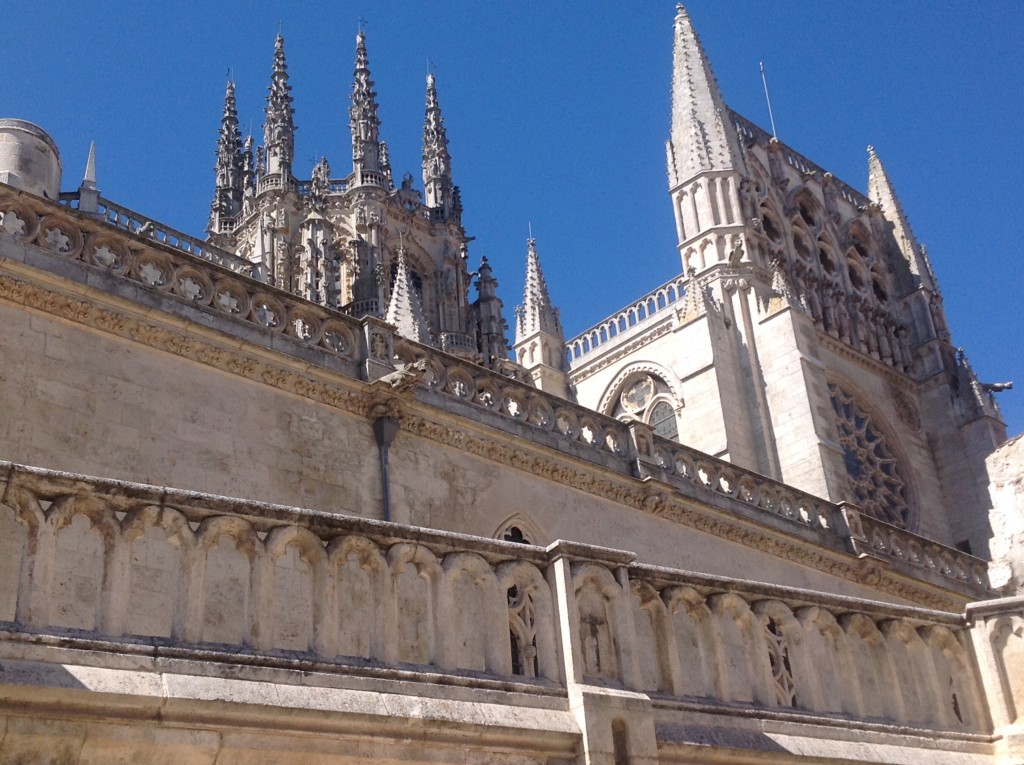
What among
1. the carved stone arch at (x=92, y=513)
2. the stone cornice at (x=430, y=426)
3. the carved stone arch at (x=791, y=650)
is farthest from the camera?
the stone cornice at (x=430, y=426)

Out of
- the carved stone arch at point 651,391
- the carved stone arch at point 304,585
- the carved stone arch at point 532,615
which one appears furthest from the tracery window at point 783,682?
the carved stone arch at point 651,391

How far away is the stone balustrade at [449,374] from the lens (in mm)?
11562

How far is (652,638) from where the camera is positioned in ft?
22.1

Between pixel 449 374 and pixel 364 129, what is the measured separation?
1606 inches

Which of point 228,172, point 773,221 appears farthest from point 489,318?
point 773,221

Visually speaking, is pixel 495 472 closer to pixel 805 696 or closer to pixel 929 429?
pixel 805 696

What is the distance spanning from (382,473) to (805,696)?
248 inches

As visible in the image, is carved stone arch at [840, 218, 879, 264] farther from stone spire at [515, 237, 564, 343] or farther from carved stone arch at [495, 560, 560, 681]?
carved stone arch at [495, 560, 560, 681]

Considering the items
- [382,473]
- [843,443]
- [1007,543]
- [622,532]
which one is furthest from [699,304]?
[1007,543]

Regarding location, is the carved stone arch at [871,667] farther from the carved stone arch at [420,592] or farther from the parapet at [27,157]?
the parapet at [27,157]

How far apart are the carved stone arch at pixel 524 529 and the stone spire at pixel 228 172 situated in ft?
129

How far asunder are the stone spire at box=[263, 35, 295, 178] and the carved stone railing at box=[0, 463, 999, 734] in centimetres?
4377

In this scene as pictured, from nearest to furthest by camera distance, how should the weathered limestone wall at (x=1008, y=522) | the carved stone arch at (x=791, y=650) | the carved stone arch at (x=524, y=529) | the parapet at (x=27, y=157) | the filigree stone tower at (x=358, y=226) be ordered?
the carved stone arch at (x=791, y=650) < the weathered limestone wall at (x=1008, y=522) < the carved stone arch at (x=524, y=529) < the parapet at (x=27, y=157) < the filigree stone tower at (x=358, y=226)

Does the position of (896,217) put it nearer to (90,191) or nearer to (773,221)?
(773,221)
